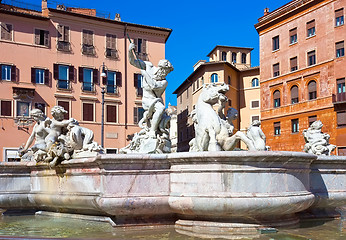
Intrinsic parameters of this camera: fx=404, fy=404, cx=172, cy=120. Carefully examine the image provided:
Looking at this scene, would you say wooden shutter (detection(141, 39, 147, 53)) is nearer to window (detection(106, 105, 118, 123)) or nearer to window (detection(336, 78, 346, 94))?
window (detection(106, 105, 118, 123))

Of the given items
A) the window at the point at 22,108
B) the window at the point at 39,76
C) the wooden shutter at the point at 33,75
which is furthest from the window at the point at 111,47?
the window at the point at 22,108

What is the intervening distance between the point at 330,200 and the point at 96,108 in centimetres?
2894

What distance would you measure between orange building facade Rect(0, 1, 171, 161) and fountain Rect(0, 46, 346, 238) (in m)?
24.7

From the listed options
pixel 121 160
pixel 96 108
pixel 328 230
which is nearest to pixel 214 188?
pixel 121 160

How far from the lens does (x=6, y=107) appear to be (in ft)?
100

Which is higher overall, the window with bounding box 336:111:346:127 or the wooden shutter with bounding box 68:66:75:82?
the wooden shutter with bounding box 68:66:75:82

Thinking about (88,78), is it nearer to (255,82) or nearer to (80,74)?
(80,74)

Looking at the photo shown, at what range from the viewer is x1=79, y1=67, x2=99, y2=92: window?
34.0 metres

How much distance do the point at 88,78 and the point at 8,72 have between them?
21.0ft

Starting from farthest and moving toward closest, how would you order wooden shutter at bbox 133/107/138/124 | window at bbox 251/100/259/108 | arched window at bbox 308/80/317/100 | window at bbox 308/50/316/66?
window at bbox 251/100/259/108 → wooden shutter at bbox 133/107/138/124 → window at bbox 308/50/316/66 → arched window at bbox 308/80/317/100

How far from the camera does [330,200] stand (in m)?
6.87

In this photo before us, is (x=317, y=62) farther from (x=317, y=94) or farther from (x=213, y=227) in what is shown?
(x=213, y=227)

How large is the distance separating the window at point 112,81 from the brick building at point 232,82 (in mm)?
8899

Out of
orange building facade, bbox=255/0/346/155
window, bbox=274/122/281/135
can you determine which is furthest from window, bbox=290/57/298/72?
window, bbox=274/122/281/135
